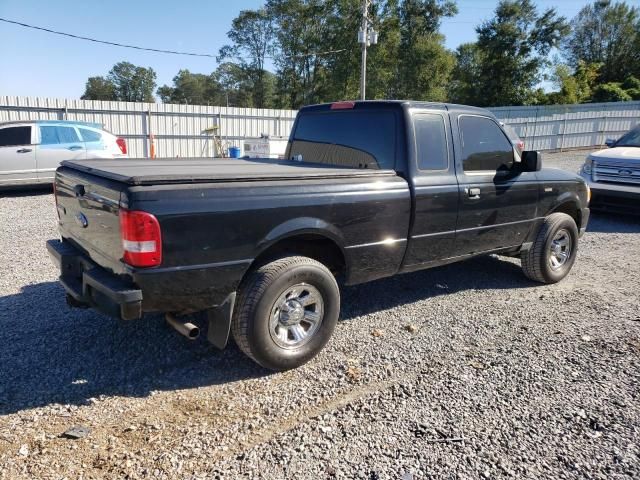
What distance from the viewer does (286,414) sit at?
2951 mm

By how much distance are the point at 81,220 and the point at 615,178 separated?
9429 millimetres

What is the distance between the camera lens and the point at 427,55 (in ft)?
133

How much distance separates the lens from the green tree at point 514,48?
37.3m

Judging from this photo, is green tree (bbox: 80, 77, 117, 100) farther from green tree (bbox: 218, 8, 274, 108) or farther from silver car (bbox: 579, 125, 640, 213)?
silver car (bbox: 579, 125, 640, 213)

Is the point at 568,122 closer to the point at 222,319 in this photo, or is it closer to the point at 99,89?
the point at 222,319

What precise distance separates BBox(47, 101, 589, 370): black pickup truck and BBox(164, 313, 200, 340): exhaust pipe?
0.01 m

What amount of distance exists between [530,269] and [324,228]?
3118 mm

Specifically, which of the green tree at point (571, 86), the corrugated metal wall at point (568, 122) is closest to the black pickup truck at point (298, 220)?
the corrugated metal wall at point (568, 122)

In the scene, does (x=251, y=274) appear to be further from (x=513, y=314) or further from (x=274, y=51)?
(x=274, y=51)

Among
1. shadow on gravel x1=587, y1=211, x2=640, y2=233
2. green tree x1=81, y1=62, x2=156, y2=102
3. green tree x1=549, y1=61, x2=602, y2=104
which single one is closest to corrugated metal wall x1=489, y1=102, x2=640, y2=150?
green tree x1=549, y1=61, x2=602, y2=104

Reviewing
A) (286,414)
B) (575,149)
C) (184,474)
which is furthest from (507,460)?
(575,149)

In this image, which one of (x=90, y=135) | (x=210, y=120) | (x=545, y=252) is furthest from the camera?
(x=210, y=120)

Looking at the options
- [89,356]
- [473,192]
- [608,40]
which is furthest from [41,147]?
[608,40]

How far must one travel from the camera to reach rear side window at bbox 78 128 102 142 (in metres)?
11.1
